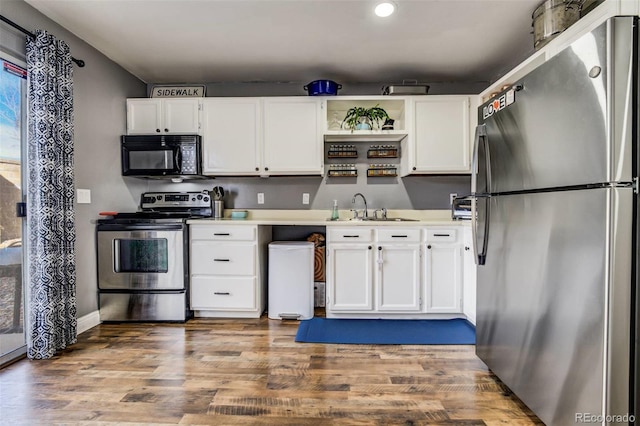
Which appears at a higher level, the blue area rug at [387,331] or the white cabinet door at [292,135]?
the white cabinet door at [292,135]

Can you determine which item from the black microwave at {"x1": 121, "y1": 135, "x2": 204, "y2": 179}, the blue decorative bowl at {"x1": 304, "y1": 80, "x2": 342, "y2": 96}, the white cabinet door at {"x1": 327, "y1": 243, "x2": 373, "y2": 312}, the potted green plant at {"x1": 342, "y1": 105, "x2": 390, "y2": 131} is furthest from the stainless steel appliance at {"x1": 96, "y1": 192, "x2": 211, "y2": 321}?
the potted green plant at {"x1": 342, "y1": 105, "x2": 390, "y2": 131}

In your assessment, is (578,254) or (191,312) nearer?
(578,254)

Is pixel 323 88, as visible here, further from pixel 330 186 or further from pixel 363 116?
pixel 330 186

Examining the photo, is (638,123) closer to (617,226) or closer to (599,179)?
(599,179)

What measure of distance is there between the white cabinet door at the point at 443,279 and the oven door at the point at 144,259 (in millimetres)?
2218

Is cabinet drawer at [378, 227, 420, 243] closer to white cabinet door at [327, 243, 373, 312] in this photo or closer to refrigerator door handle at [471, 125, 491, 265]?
white cabinet door at [327, 243, 373, 312]

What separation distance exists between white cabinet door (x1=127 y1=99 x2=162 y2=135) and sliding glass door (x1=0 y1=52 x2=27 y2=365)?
41.3 inches

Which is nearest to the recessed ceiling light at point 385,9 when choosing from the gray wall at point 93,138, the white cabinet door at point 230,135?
Result: the white cabinet door at point 230,135

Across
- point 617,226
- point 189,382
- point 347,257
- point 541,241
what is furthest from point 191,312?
point 617,226

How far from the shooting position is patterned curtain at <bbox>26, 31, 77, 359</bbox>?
7.05 ft

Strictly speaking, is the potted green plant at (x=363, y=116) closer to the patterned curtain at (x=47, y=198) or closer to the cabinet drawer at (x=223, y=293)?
the cabinet drawer at (x=223, y=293)

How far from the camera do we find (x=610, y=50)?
43.8 inches

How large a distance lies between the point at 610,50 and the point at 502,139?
23.8 inches

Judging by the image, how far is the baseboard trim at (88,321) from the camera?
266 centimetres
